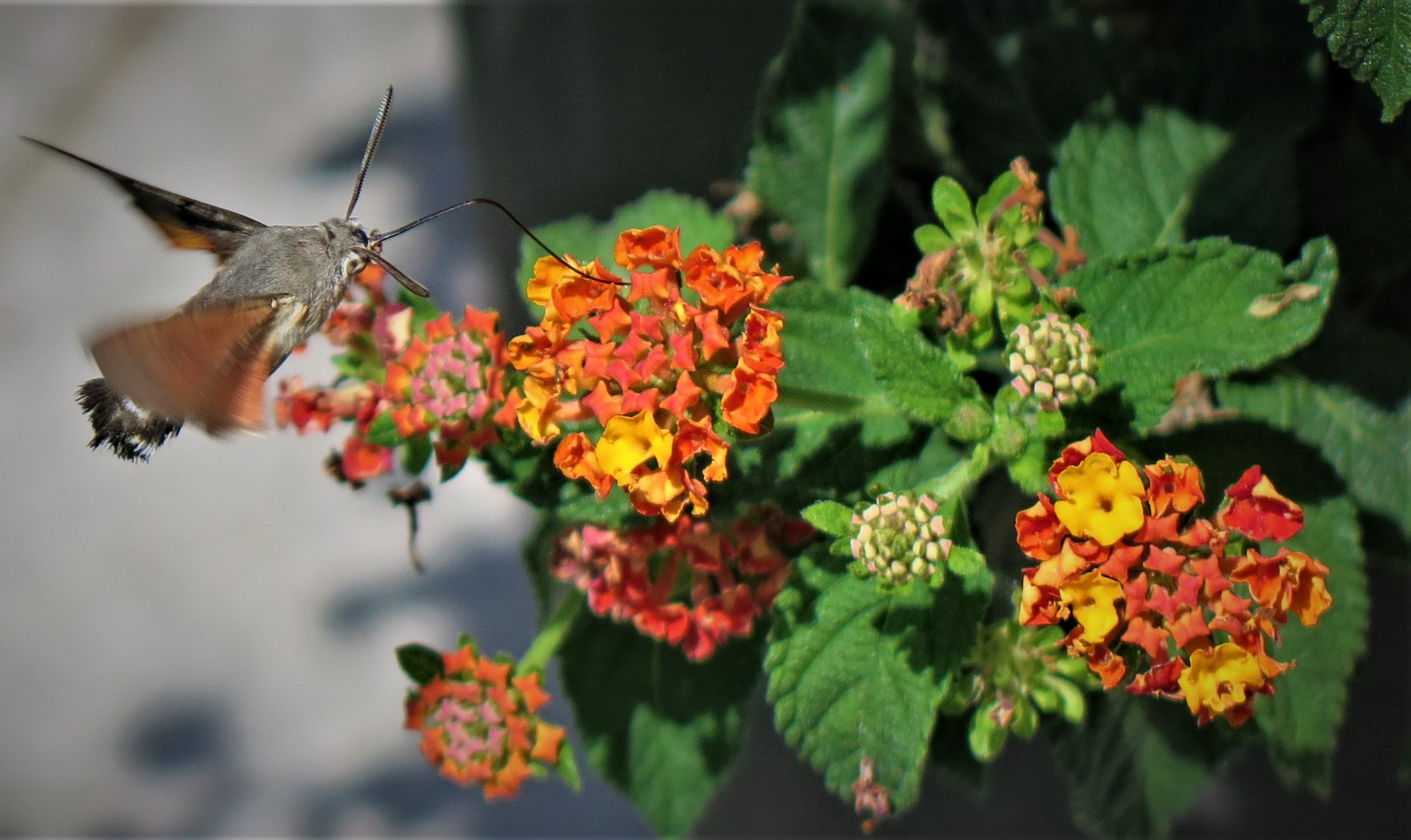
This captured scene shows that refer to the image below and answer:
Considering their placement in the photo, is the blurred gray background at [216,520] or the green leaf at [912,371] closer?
the green leaf at [912,371]

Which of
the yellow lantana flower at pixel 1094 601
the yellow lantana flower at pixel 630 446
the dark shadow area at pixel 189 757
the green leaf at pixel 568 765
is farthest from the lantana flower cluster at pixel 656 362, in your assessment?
the dark shadow area at pixel 189 757

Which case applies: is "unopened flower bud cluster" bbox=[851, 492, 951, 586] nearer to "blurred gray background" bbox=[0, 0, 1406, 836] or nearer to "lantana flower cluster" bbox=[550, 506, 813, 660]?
"lantana flower cluster" bbox=[550, 506, 813, 660]

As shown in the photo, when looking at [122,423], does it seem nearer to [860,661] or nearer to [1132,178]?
[860,661]

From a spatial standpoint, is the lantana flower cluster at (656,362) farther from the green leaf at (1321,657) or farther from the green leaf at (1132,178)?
the green leaf at (1321,657)

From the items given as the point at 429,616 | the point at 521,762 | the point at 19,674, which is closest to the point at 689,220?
the point at 521,762

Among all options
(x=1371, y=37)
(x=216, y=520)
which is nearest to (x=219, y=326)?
(x=1371, y=37)

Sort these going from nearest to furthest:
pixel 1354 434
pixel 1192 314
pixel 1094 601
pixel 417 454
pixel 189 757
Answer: pixel 1094 601 → pixel 1192 314 → pixel 417 454 → pixel 1354 434 → pixel 189 757

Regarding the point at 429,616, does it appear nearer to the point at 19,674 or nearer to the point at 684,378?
the point at 19,674
